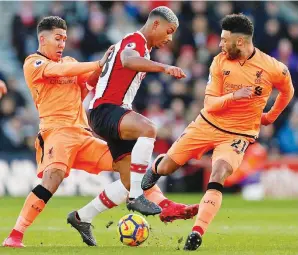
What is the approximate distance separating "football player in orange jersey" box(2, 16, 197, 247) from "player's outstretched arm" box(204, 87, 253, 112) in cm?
109

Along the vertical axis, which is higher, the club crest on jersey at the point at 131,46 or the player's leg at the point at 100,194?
the club crest on jersey at the point at 131,46

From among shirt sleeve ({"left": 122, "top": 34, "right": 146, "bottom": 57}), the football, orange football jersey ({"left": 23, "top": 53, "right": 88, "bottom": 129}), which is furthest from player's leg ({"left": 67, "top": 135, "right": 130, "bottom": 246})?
shirt sleeve ({"left": 122, "top": 34, "right": 146, "bottom": 57})

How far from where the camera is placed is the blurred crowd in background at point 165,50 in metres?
19.9

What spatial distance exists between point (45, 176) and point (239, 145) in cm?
199

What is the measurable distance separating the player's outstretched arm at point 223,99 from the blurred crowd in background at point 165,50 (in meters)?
9.53

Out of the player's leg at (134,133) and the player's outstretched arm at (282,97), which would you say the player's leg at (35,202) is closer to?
the player's leg at (134,133)

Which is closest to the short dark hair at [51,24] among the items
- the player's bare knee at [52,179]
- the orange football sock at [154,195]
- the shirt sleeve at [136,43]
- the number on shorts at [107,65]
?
the number on shorts at [107,65]

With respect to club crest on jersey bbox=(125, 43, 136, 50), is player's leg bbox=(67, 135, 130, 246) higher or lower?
lower

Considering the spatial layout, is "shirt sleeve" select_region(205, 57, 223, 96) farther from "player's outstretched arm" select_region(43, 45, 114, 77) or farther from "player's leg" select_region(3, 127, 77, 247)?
"player's leg" select_region(3, 127, 77, 247)

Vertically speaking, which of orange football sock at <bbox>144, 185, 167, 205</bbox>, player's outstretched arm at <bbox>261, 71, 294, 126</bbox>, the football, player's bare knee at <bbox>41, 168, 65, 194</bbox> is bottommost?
the football

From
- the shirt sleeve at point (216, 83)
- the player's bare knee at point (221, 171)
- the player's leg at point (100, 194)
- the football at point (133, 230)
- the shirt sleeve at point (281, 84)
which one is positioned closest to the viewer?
the player's bare knee at point (221, 171)

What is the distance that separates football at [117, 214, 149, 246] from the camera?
9.69 metres

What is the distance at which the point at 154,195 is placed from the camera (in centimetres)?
1048

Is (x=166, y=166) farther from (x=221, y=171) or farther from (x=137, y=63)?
(x=137, y=63)
